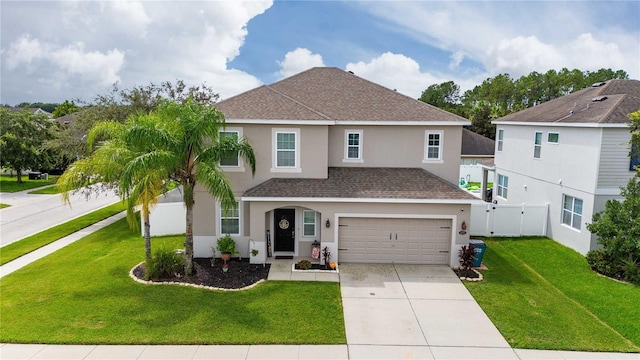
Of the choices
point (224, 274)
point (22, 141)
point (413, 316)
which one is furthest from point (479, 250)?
point (22, 141)

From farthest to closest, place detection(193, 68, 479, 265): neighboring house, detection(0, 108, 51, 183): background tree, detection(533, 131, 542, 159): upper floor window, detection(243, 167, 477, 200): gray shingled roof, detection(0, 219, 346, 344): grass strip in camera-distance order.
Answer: detection(0, 108, 51, 183): background tree
detection(533, 131, 542, 159): upper floor window
detection(193, 68, 479, 265): neighboring house
detection(243, 167, 477, 200): gray shingled roof
detection(0, 219, 346, 344): grass strip

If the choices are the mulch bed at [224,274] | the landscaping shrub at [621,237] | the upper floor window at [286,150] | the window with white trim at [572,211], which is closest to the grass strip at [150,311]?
the mulch bed at [224,274]

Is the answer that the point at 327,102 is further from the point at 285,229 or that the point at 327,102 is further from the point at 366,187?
the point at 285,229

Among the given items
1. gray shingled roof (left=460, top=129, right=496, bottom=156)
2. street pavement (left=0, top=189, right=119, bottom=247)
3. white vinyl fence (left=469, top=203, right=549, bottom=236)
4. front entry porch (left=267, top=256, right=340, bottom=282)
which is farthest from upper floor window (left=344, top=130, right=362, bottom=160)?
gray shingled roof (left=460, top=129, right=496, bottom=156)

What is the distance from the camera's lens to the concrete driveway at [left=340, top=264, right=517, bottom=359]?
9344 mm

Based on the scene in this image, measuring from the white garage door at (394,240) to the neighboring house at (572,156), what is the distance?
6.20 metres

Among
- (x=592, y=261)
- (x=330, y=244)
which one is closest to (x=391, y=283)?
(x=330, y=244)

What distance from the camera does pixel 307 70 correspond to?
2005 centimetres

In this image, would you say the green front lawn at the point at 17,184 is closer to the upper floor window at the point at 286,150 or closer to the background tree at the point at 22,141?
the background tree at the point at 22,141

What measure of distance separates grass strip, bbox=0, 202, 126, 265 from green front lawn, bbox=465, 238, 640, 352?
45.8ft

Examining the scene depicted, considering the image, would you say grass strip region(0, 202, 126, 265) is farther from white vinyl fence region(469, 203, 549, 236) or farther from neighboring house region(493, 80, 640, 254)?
neighboring house region(493, 80, 640, 254)

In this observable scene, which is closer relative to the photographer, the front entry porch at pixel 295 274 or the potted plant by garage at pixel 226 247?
the front entry porch at pixel 295 274

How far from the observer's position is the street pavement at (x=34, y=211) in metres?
20.4

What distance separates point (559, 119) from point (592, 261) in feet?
23.0
